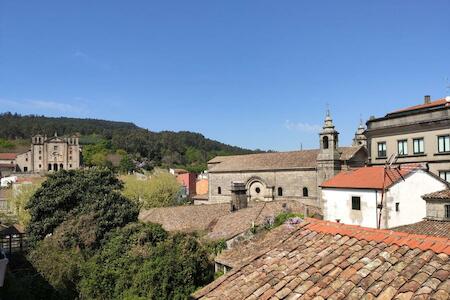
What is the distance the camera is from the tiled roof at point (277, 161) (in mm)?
38344

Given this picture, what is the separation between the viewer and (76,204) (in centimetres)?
2409

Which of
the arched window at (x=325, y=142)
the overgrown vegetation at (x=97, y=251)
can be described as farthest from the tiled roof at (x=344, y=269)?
the arched window at (x=325, y=142)

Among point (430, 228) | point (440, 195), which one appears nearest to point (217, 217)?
point (430, 228)

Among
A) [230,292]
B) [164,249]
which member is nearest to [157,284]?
[164,249]

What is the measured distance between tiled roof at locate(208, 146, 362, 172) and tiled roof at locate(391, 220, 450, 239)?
15.0 m

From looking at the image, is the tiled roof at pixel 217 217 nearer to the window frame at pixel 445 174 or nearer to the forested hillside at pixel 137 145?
the window frame at pixel 445 174

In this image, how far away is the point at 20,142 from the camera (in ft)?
485

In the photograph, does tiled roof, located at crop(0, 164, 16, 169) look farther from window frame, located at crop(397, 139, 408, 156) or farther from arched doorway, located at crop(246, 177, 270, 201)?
window frame, located at crop(397, 139, 408, 156)

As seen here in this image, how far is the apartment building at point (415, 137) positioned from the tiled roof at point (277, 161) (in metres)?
6.32

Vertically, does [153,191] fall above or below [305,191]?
below

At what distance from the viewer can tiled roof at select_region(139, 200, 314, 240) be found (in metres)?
22.8

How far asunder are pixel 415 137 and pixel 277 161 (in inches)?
681

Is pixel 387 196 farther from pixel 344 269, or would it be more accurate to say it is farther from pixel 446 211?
pixel 344 269

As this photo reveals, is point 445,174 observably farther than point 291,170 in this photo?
No
